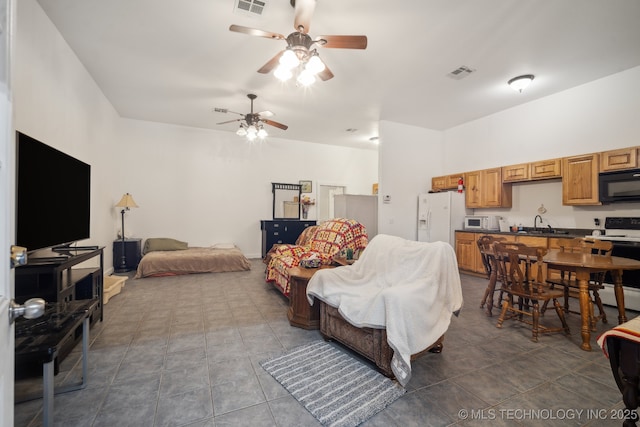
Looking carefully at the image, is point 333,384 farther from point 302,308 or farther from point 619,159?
point 619,159

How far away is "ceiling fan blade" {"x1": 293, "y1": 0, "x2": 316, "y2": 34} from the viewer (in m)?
2.26

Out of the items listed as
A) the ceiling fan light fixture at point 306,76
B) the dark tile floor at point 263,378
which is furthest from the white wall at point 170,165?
the ceiling fan light fixture at point 306,76

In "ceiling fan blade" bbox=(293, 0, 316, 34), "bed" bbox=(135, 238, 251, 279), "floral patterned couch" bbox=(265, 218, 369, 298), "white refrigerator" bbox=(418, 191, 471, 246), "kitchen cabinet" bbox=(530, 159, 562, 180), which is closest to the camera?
"ceiling fan blade" bbox=(293, 0, 316, 34)

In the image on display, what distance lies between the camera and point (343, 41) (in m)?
2.46

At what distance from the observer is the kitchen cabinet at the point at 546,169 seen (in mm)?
4359

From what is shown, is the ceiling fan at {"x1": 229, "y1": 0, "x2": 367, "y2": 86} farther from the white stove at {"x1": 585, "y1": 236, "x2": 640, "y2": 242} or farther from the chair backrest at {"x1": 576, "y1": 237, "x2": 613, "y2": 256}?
the white stove at {"x1": 585, "y1": 236, "x2": 640, "y2": 242}

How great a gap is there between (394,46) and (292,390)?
3.61 m

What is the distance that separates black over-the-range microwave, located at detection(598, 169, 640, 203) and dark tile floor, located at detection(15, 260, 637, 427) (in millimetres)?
1593

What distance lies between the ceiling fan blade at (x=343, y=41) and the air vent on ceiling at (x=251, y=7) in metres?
0.72

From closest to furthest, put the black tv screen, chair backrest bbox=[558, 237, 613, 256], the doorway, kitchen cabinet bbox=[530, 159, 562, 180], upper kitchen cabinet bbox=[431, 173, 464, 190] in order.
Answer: the black tv screen < chair backrest bbox=[558, 237, 613, 256] < kitchen cabinet bbox=[530, 159, 562, 180] < upper kitchen cabinet bbox=[431, 173, 464, 190] < the doorway

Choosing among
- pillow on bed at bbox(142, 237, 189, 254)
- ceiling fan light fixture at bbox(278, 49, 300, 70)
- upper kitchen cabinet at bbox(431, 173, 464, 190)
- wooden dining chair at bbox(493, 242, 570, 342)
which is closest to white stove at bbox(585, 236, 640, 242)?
wooden dining chair at bbox(493, 242, 570, 342)

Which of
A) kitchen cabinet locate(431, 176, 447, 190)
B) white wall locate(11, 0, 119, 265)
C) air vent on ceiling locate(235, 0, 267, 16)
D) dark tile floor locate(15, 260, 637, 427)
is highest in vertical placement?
air vent on ceiling locate(235, 0, 267, 16)

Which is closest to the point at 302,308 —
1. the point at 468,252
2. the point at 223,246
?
the point at 468,252

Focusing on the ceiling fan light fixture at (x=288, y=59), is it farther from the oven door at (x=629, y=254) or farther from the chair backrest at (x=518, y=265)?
the oven door at (x=629, y=254)
